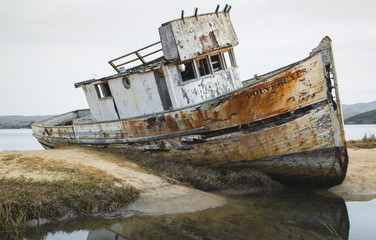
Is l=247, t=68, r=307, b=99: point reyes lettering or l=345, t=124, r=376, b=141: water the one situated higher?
l=247, t=68, r=307, b=99: point reyes lettering

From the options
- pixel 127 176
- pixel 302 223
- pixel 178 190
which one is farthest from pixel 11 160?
pixel 302 223

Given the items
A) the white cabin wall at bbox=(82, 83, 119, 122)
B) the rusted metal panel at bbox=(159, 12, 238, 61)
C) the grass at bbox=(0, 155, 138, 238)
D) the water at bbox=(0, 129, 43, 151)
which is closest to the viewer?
the grass at bbox=(0, 155, 138, 238)

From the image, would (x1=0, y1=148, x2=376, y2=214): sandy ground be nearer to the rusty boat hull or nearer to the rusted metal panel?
the rusty boat hull

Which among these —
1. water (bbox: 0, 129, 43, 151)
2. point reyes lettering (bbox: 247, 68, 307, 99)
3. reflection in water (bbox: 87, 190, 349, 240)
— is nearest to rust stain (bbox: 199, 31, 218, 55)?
point reyes lettering (bbox: 247, 68, 307, 99)

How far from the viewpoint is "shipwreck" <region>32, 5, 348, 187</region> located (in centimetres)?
607

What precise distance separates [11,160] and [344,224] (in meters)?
7.59

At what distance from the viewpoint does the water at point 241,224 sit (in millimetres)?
4102

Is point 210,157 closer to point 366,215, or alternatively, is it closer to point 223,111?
point 223,111

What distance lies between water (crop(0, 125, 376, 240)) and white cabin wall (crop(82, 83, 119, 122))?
524cm

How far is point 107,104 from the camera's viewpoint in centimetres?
945

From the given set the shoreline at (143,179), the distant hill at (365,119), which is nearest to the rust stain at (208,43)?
the shoreline at (143,179)

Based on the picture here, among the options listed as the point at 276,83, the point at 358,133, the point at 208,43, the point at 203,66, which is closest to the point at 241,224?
the point at 276,83

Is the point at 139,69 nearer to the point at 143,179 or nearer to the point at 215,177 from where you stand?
the point at 143,179

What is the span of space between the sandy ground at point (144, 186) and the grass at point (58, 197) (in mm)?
261
